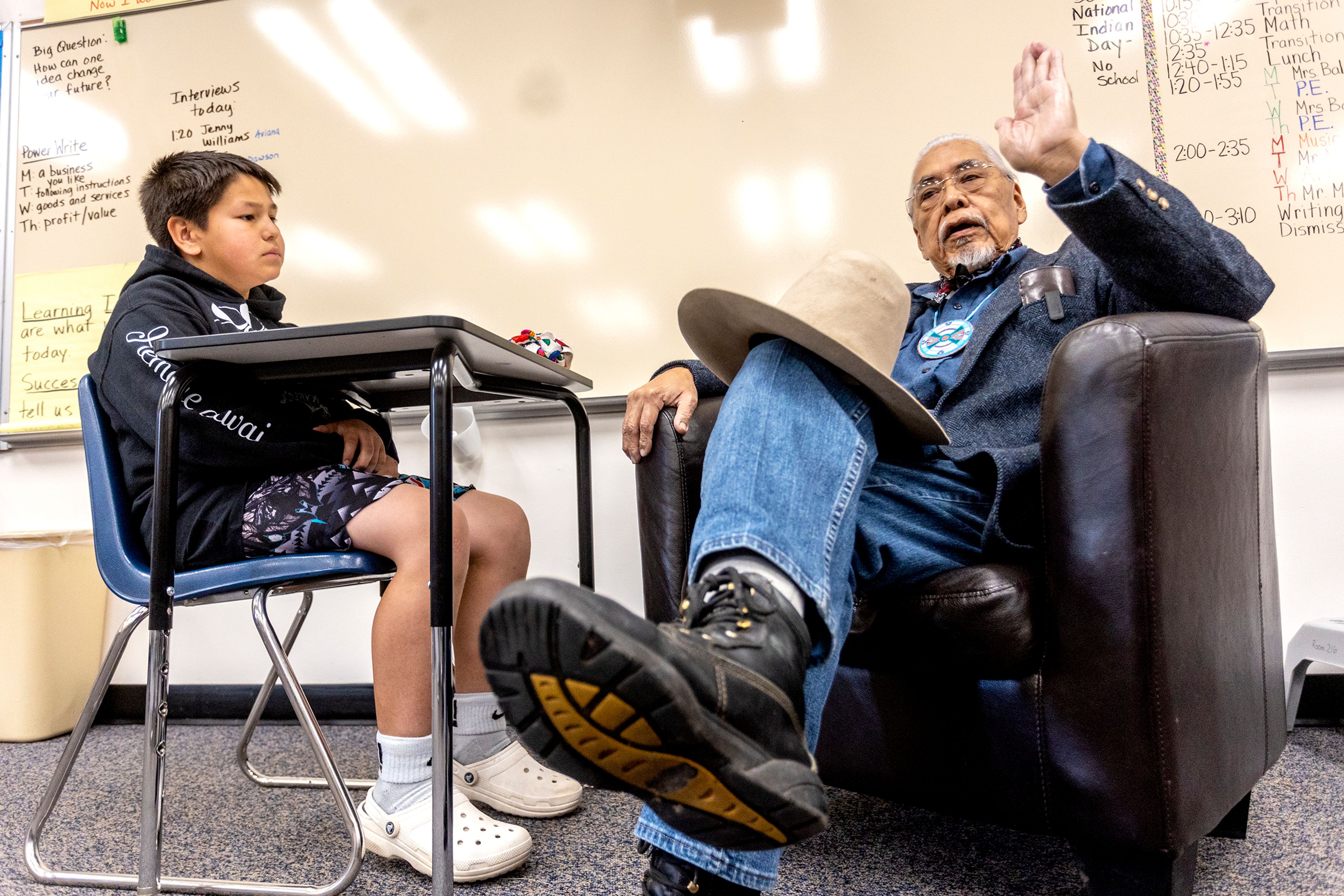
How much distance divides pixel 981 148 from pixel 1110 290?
1.67 feet

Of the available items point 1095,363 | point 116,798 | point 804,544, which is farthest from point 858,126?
point 116,798

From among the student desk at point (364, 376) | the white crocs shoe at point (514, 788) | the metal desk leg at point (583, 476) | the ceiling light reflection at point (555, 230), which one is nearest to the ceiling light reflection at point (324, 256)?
the ceiling light reflection at point (555, 230)

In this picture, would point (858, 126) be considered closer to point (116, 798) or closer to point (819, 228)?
point (819, 228)

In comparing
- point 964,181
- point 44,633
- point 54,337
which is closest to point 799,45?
point 964,181

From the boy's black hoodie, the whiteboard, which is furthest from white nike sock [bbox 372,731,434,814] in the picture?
the whiteboard

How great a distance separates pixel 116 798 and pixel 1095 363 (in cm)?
175

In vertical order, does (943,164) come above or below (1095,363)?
above

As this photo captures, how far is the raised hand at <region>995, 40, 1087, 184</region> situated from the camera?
0.96 metres

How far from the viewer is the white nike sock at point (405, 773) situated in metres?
1.06

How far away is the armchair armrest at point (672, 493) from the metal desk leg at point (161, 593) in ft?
2.04

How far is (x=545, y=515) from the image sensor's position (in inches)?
75.5

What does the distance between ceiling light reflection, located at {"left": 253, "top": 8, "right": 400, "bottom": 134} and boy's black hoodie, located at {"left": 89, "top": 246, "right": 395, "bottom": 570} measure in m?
0.97

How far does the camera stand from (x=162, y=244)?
140 cm

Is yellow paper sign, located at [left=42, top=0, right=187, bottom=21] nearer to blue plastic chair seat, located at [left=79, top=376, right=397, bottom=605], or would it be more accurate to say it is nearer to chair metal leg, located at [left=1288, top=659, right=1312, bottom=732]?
blue plastic chair seat, located at [left=79, top=376, right=397, bottom=605]
